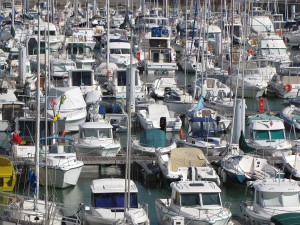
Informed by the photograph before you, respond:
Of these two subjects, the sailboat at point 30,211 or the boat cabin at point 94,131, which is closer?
the sailboat at point 30,211

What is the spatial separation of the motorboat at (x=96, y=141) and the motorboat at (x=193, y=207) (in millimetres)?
6920

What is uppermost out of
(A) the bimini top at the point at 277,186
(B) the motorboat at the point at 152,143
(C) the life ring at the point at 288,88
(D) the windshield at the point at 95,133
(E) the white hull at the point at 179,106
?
(C) the life ring at the point at 288,88

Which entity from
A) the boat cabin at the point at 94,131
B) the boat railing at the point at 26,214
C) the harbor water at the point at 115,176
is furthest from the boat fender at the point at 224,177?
the boat railing at the point at 26,214

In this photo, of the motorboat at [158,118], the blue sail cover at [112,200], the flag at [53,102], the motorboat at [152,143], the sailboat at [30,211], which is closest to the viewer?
the sailboat at [30,211]

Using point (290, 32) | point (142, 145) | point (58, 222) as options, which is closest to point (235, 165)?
point (142, 145)

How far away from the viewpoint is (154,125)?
3791 centimetres

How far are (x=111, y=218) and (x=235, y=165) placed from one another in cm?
696

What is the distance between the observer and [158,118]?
38312mm

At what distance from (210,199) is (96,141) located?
811 centimetres

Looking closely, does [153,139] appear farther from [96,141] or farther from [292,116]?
[292,116]

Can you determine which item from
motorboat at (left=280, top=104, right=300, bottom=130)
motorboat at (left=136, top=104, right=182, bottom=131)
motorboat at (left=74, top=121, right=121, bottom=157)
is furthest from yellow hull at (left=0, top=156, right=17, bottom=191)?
motorboat at (left=280, top=104, right=300, bottom=130)

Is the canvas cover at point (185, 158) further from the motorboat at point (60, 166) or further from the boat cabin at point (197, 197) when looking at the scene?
the boat cabin at point (197, 197)

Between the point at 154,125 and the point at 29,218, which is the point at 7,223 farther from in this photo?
the point at 154,125

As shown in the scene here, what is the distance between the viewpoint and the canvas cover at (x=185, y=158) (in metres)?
30.4
